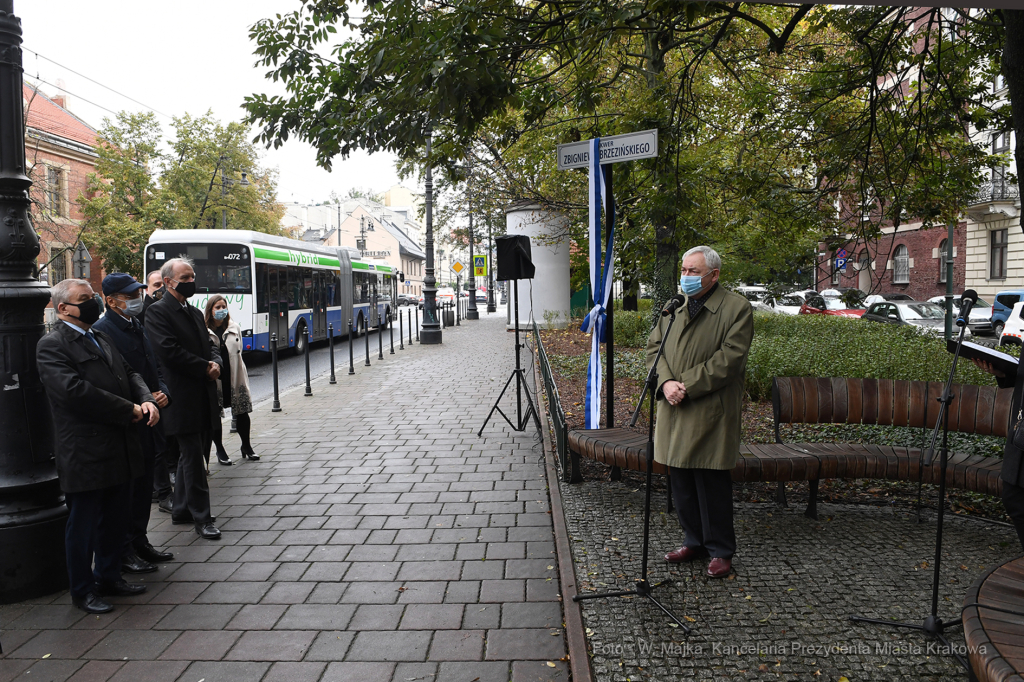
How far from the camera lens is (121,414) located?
405cm

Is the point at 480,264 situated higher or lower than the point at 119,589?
higher

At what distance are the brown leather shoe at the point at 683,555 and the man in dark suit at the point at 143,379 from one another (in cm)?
321

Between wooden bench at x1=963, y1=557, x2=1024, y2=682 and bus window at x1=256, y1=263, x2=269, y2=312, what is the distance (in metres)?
17.0

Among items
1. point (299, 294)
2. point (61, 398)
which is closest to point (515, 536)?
point (61, 398)

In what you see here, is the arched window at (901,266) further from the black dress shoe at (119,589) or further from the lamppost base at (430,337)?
the black dress shoe at (119,589)

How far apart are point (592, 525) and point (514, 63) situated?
419 cm

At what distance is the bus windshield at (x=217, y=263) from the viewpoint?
1727 centimetres

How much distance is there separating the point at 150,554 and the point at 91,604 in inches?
26.5

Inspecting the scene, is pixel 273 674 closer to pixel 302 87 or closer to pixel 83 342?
pixel 83 342

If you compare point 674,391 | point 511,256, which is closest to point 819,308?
point 511,256

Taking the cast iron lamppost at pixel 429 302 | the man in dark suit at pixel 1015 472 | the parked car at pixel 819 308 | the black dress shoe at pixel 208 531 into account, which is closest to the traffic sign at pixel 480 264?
the cast iron lamppost at pixel 429 302

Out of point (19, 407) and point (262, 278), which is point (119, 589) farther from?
point (262, 278)

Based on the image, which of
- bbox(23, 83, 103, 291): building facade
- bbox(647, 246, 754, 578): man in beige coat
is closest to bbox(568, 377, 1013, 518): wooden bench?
bbox(647, 246, 754, 578): man in beige coat

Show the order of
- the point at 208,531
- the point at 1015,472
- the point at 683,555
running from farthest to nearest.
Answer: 1. the point at 208,531
2. the point at 683,555
3. the point at 1015,472
